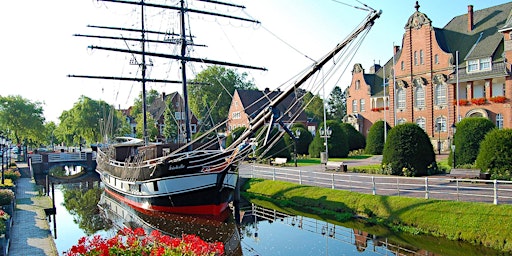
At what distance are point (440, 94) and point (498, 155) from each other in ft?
77.6

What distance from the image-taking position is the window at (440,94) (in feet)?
135

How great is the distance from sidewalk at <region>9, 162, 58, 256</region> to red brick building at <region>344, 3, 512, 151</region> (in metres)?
31.0

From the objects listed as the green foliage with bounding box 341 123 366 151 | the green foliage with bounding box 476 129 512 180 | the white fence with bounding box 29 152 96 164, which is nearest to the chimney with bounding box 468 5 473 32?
the green foliage with bounding box 341 123 366 151

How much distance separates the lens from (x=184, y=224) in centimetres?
1880

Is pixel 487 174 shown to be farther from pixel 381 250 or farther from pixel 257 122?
pixel 257 122

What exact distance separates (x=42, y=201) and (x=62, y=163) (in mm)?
27533

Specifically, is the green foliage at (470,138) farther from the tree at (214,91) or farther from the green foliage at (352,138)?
the tree at (214,91)

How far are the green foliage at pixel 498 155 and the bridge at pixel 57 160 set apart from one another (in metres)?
42.0

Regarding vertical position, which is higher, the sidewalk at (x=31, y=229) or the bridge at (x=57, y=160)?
the bridge at (x=57, y=160)

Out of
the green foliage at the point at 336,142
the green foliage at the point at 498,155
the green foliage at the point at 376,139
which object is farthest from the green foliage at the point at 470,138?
Result: the green foliage at the point at 376,139

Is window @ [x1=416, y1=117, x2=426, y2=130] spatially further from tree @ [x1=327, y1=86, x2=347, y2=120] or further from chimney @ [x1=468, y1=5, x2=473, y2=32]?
tree @ [x1=327, y1=86, x2=347, y2=120]

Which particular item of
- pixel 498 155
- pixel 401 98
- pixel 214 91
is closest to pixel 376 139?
pixel 401 98

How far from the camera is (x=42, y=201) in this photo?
2258 centimetres

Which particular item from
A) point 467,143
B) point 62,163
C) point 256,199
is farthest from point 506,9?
point 62,163
